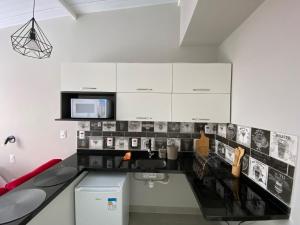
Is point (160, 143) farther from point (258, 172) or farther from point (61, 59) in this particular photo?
point (61, 59)

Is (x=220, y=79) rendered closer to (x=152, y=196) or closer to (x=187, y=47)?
(x=187, y=47)

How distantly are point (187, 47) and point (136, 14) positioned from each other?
0.84 m

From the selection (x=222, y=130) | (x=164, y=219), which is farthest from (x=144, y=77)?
(x=164, y=219)

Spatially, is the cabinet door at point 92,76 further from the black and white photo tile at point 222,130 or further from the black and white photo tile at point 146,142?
the black and white photo tile at point 222,130

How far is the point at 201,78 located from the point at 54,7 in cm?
208

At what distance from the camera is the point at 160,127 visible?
2314mm

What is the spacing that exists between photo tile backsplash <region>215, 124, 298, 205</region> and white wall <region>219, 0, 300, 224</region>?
52 mm

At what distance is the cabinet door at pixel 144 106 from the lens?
1.98m

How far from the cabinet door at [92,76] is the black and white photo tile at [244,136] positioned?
142cm

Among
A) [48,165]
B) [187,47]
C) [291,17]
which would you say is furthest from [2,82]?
[291,17]

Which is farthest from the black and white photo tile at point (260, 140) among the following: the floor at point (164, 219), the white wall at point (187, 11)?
the floor at point (164, 219)

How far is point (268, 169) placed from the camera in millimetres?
1283

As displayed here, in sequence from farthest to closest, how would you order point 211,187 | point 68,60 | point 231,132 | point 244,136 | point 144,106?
point 68,60
point 144,106
point 231,132
point 244,136
point 211,187

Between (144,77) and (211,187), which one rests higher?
(144,77)
